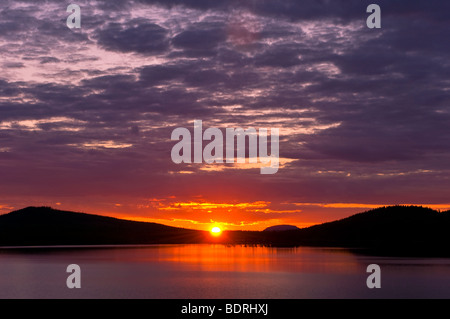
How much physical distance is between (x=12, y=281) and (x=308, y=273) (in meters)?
41.0

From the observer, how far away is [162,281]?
2844 inches

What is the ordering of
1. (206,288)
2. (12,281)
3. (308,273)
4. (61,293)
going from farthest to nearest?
(308,273) → (12,281) → (206,288) → (61,293)

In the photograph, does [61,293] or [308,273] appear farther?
[308,273]
